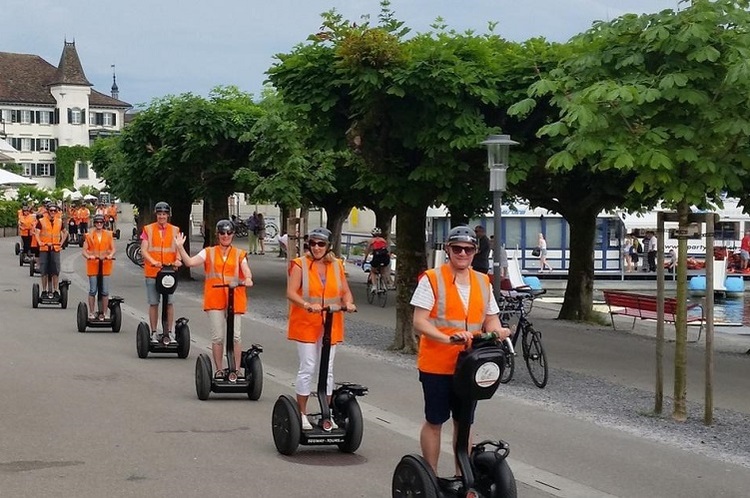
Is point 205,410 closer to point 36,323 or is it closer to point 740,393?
point 740,393

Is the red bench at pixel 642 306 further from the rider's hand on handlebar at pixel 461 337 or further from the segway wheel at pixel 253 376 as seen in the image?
the rider's hand on handlebar at pixel 461 337

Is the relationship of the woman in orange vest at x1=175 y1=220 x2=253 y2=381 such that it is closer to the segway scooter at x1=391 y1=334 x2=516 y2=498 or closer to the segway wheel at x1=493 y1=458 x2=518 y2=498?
the segway scooter at x1=391 y1=334 x2=516 y2=498

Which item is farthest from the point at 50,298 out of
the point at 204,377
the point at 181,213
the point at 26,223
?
the point at 26,223

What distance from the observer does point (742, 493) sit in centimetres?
876

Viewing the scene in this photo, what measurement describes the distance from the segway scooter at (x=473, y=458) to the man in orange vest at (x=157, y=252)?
357 inches

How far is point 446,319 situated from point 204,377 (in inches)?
208

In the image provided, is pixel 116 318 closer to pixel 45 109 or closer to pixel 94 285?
pixel 94 285

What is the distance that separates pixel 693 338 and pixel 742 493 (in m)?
15.3

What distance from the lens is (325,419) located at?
936 cm

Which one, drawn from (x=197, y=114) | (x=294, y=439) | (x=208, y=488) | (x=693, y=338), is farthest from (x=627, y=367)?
(x=197, y=114)

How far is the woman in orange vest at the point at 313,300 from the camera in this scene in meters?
9.54

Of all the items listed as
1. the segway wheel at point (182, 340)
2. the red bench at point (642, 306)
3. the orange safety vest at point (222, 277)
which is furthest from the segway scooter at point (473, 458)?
the red bench at point (642, 306)

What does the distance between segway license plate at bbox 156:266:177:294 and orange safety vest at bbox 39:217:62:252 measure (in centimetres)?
851

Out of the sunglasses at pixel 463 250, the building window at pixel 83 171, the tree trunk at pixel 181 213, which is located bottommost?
the sunglasses at pixel 463 250
